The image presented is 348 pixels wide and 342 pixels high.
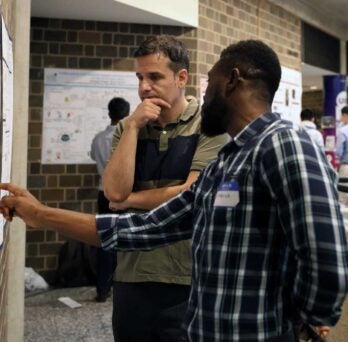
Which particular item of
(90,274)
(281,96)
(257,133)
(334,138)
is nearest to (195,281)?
(257,133)

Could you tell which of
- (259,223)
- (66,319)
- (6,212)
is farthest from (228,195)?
(66,319)

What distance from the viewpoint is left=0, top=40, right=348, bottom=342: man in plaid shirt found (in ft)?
4.10

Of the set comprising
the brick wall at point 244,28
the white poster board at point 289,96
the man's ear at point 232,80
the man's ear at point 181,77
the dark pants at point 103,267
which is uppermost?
the brick wall at point 244,28

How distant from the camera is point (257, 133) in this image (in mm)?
1396

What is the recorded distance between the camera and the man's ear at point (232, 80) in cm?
145

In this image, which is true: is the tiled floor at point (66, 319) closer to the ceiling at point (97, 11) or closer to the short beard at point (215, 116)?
the ceiling at point (97, 11)

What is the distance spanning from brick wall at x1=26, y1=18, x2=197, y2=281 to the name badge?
4.71m

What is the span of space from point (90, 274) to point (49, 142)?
1.41 m

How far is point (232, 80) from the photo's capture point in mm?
1463

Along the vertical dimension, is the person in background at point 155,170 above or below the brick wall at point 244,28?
below

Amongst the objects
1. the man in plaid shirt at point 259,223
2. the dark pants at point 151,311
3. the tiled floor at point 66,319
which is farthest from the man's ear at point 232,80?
the tiled floor at point 66,319

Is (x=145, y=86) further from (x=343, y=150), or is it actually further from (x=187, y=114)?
(x=343, y=150)

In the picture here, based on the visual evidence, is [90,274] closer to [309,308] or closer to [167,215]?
[167,215]

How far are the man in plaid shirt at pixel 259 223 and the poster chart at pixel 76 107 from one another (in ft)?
14.9
